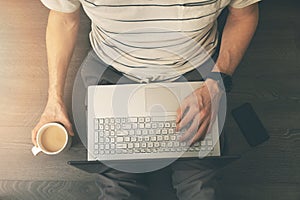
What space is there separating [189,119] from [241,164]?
364 mm

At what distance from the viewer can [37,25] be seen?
1.36 meters

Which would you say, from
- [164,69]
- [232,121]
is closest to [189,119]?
[164,69]

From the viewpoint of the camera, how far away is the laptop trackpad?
3.32ft

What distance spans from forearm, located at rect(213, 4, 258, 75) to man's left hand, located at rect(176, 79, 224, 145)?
0.17ft

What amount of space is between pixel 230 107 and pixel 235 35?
1.20 feet

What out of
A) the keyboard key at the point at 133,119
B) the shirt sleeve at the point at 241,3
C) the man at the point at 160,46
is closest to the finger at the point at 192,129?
the man at the point at 160,46

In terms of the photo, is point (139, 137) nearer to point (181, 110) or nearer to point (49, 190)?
point (181, 110)

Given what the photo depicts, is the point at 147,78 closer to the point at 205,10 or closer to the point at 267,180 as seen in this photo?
the point at 205,10

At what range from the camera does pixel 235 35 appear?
96 cm

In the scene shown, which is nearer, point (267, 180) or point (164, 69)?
point (164, 69)

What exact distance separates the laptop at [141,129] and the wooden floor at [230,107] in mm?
255

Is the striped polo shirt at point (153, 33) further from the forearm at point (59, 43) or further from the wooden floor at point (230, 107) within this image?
the wooden floor at point (230, 107)

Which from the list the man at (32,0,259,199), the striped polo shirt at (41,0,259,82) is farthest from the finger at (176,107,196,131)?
the striped polo shirt at (41,0,259,82)

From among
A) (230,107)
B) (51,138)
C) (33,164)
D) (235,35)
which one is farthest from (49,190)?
(235,35)
